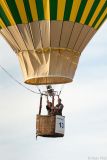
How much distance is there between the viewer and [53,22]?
22.2 metres

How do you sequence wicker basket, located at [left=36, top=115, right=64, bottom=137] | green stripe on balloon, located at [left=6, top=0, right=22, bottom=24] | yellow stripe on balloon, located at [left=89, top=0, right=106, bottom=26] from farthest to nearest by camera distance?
yellow stripe on balloon, located at [left=89, top=0, right=106, bottom=26]
green stripe on balloon, located at [left=6, top=0, right=22, bottom=24]
wicker basket, located at [left=36, top=115, right=64, bottom=137]

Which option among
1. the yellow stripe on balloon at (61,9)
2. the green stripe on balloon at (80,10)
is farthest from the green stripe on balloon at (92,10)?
the yellow stripe on balloon at (61,9)

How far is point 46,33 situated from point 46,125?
7.74 ft

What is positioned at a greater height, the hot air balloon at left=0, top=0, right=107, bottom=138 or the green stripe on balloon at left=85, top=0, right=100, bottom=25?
the green stripe on balloon at left=85, top=0, right=100, bottom=25

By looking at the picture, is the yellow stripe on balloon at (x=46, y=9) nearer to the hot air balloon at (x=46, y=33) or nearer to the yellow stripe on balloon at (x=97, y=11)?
the hot air balloon at (x=46, y=33)

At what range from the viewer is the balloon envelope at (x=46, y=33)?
22141 millimetres

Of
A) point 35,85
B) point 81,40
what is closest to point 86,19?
point 81,40

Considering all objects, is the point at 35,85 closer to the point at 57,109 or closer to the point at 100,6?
the point at 57,109

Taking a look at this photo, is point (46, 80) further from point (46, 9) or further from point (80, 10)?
point (80, 10)

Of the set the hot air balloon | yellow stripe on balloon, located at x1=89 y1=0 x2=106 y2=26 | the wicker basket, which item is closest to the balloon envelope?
the hot air balloon

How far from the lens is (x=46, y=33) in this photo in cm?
2217

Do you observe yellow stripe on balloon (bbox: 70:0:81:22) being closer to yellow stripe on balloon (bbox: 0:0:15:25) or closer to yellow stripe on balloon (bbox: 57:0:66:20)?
yellow stripe on balloon (bbox: 57:0:66:20)

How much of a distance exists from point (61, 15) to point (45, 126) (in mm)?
2865

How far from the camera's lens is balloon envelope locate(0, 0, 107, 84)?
72.6 feet
